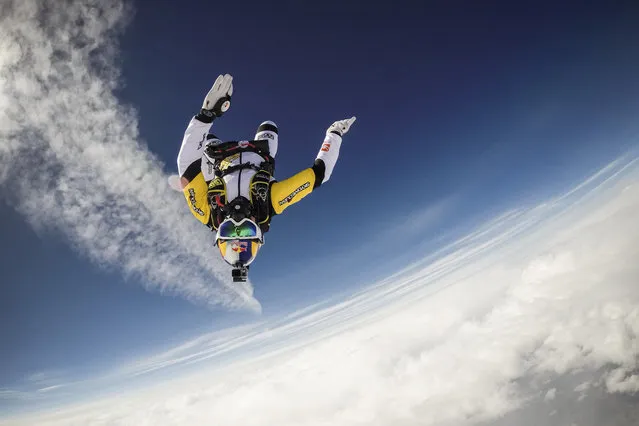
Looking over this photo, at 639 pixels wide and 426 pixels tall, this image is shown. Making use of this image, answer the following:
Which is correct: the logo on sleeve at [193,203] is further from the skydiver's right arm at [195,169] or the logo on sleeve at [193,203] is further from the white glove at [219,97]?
the white glove at [219,97]

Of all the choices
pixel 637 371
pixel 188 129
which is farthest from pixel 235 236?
pixel 637 371

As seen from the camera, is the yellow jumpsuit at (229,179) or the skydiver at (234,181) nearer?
the skydiver at (234,181)

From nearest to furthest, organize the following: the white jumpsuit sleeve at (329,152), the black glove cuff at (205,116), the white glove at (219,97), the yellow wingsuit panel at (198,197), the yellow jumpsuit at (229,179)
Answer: the white glove at (219,97) < the black glove cuff at (205,116) < the yellow jumpsuit at (229,179) < the yellow wingsuit panel at (198,197) < the white jumpsuit sleeve at (329,152)

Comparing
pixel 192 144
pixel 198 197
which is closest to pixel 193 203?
pixel 198 197

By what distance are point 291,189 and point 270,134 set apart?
75 cm

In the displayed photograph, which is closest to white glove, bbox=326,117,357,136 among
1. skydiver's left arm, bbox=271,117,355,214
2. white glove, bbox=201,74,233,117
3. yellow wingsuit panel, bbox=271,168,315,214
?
skydiver's left arm, bbox=271,117,355,214

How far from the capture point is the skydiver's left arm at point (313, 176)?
127 inches

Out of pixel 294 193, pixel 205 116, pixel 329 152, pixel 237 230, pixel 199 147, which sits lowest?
pixel 237 230

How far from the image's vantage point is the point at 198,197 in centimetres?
318

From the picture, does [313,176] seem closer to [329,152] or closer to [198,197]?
[329,152]

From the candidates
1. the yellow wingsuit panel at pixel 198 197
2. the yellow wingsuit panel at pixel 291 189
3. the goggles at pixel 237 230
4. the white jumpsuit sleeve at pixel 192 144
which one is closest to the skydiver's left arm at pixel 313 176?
the yellow wingsuit panel at pixel 291 189

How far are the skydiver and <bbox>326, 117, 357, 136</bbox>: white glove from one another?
182 millimetres

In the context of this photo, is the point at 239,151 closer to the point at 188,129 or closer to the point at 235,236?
the point at 188,129

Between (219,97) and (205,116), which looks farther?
(205,116)
